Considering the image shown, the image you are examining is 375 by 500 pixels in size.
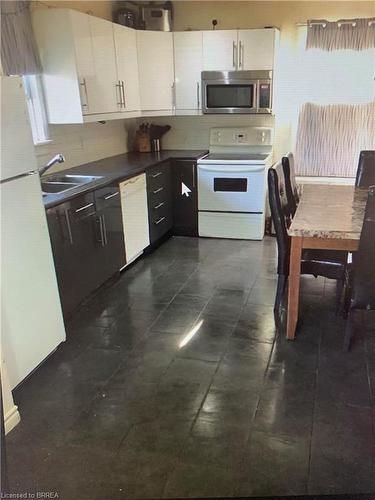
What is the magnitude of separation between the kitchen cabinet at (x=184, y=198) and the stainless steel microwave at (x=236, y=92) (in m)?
0.64

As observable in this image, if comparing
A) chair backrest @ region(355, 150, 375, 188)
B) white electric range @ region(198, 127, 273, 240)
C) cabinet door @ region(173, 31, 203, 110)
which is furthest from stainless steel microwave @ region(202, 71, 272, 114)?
chair backrest @ region(355, 150, 375, 188)

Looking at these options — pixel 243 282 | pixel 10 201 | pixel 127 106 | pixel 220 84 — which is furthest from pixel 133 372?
pixel 220 84

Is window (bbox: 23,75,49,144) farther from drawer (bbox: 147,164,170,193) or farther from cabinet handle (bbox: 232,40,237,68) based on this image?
cabinet handle (bbox: 232,40,237,68)

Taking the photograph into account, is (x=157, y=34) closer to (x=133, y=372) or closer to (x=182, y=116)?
(x=182, y=116)

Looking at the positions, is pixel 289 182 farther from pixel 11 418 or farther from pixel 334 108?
pixel 11 418

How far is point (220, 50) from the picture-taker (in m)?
4.27

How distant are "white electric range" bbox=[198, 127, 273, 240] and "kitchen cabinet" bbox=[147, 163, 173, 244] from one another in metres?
0.34

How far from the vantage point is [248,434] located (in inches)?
75.4

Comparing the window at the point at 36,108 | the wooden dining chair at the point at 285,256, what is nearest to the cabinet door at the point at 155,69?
the window at the point at 36,108

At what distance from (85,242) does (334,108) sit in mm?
3085

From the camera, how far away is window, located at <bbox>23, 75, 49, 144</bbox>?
3.30 metres

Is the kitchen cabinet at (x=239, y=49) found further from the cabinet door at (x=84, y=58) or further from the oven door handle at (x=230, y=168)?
the cabinet door at (x=84, y=58)

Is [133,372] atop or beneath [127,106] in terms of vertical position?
beneath

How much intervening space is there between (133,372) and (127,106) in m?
2.73
